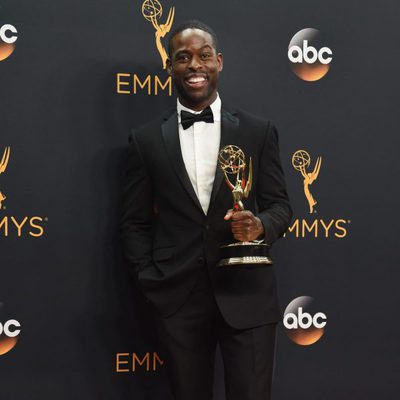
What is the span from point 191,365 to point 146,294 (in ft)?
1.06

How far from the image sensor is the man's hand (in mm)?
2455

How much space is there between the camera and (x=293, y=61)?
3.30m

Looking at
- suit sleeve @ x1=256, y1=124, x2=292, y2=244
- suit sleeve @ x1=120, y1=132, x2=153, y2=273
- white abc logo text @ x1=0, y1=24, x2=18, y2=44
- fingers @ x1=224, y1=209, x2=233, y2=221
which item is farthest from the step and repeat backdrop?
fingers @ x1=224, y1=209, x2=233, y2=221

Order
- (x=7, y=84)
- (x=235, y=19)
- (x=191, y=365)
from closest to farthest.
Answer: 1. (x=191, y=365)
2. (x=7, y=84)
3. (x=235, y=19)

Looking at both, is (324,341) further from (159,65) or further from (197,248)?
(159,65)

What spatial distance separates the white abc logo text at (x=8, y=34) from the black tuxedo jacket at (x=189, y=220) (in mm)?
709

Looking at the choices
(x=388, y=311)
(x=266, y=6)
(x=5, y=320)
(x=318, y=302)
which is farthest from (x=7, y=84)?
(x=388, y=311)

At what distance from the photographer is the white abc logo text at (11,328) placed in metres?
2.98

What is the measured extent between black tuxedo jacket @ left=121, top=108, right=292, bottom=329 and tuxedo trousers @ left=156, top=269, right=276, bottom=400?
5cm

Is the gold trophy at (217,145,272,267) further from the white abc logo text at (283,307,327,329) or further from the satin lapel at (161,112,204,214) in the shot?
the white abc logo text at (283,307,327,329)

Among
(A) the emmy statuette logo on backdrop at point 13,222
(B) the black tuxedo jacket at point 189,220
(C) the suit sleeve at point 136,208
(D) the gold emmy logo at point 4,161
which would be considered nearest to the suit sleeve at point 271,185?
(B) the black tuxedo jacket at point 189,220

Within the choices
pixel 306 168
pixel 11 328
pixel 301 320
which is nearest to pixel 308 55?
pixel 306 168

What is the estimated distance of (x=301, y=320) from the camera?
10.9 feet

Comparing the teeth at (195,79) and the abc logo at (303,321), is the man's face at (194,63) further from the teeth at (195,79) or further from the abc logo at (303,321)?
the abc logo at (303,321)
